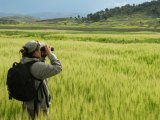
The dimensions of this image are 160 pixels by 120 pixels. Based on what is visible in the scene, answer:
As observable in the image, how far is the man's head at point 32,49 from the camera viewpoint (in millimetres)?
6141

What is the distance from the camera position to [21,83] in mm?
5789

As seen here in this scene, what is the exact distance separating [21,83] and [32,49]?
605mm

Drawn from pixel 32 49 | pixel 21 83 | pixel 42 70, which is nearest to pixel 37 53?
pixel 32 49

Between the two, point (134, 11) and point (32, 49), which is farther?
point (134, 11)

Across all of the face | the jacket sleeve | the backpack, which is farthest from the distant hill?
the backpack

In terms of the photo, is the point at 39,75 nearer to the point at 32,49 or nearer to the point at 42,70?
the point at 42,70

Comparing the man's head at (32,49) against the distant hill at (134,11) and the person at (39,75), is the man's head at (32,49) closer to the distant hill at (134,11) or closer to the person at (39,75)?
the person at (39,75)

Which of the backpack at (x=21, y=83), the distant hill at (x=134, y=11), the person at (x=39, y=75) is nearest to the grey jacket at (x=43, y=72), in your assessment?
the person at (x=39, y=75)

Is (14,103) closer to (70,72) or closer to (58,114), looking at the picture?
(58,114)

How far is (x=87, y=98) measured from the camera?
7.24 metres

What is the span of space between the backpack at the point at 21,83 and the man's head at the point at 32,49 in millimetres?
257

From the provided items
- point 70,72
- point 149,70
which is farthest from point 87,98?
point 149,70

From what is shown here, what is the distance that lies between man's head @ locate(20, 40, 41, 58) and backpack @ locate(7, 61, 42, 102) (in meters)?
0.26

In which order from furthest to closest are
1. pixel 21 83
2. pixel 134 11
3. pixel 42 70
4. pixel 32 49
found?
pixel 134 11
pixel 32 49
pixel 42 70
pixel 21 83
